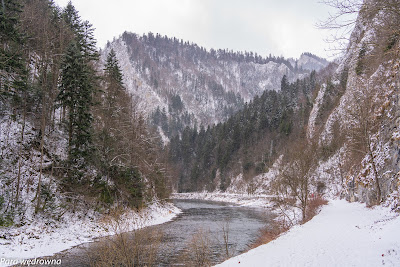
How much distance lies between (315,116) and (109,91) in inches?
2174

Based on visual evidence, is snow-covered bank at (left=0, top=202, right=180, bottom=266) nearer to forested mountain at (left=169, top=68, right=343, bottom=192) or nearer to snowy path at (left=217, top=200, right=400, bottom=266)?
snowy path at (left=217, top=200, right=400, bottom=266)

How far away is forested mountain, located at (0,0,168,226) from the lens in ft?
66.4

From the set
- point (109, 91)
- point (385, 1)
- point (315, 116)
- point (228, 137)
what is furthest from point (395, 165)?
point (228, 137)

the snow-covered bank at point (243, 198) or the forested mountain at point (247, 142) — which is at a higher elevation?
the forested mountain at point (247, 142)

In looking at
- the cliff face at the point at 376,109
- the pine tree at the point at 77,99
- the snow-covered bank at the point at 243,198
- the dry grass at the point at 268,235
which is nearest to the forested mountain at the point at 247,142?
the snow-covered bank at the point at 243,198

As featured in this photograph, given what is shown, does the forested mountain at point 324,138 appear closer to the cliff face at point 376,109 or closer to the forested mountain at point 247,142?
the cliff face at point 376,109

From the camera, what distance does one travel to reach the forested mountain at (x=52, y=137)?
66.4 feet

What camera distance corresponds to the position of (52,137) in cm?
2636

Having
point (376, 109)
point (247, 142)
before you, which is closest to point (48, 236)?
point (376, 109)

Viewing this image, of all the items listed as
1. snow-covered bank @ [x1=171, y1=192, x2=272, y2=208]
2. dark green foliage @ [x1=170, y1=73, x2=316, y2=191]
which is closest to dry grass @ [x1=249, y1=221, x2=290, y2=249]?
snow-covered bank @ [x1=171, y1=192, x2=272, y2=208]

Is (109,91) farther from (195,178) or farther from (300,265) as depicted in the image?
(195,178)

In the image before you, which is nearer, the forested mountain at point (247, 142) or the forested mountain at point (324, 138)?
the forested mountain at point (324, 138)

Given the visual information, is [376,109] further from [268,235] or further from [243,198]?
[243,198]

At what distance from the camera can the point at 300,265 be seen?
8.99 m
